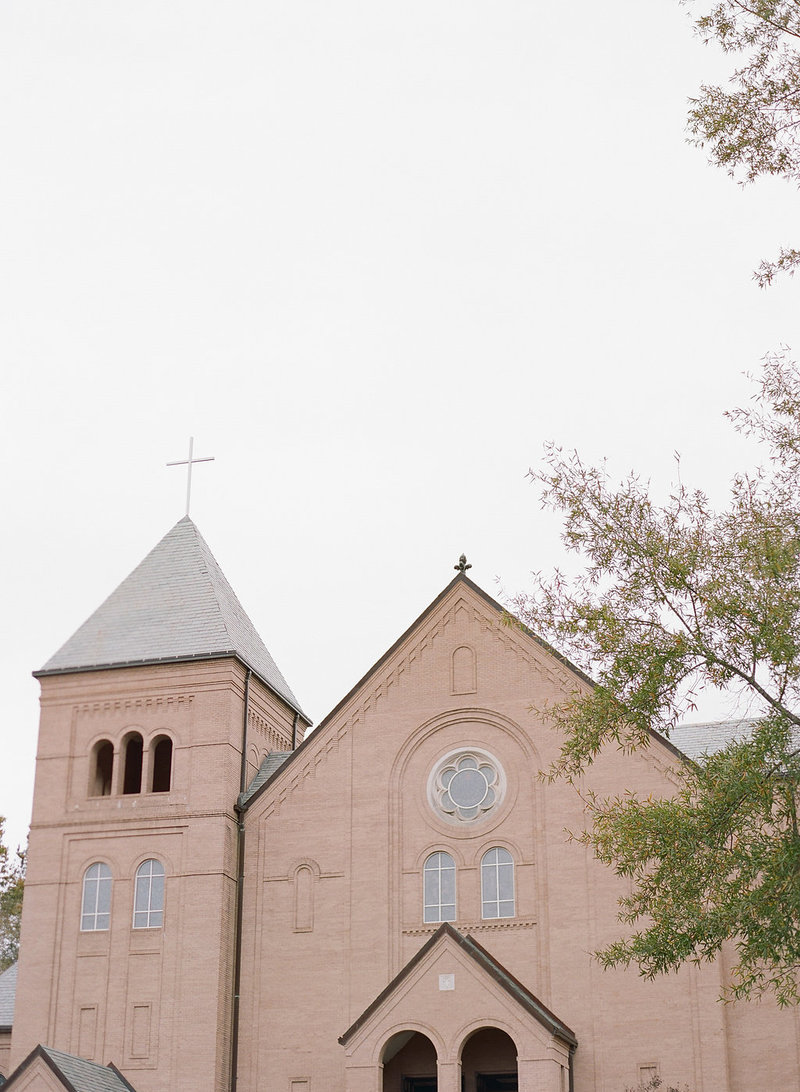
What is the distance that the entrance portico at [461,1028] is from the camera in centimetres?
2627

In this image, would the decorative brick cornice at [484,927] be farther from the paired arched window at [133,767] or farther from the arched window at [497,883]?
the paired arched window at [133,767]

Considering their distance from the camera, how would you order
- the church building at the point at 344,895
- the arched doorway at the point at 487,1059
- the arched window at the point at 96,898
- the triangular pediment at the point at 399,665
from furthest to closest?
1. the triangular pediment at the point at 399,665
2. the arched window at the point at 96,898
3. the arched doorway at the point at 487,1059
4. the church building at the point at 344,895

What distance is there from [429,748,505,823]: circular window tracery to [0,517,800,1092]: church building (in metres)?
0.05

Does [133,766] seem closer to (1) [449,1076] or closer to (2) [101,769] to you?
(2) [101,769]

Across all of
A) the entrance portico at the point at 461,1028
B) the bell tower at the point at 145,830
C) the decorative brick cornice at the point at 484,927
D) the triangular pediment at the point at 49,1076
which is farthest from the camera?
the bell tower at the point at 145,830

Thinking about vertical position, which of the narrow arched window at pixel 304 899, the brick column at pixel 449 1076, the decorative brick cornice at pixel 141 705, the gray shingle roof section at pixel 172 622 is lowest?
the brick column at pixel 449 1076

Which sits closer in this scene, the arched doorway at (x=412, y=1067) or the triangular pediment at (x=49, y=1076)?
the triangular pediment at (x=49, y=1076)

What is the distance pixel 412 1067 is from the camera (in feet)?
94.1

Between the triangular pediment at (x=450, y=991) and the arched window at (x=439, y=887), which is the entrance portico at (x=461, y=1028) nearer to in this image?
the triangular pediment at (x=450, y=991)

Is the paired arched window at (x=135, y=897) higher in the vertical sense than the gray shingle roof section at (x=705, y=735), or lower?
lower

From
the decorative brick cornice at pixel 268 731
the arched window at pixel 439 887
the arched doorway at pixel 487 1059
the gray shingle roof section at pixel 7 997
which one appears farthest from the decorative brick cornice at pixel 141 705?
the arched doorway at pixel 487 1059

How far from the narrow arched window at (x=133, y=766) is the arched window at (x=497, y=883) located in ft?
30.3

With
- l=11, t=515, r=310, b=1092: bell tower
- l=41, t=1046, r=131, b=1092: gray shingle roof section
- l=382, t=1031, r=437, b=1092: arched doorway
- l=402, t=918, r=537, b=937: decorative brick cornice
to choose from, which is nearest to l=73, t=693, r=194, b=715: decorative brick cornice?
l=11, t=515, r=310, b=1092: bell tower

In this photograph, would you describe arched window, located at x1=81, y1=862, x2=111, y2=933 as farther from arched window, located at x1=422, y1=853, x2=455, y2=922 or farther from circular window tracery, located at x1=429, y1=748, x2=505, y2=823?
circular window tracery, located at x1=429, y1=748, x2=505, y2=823
